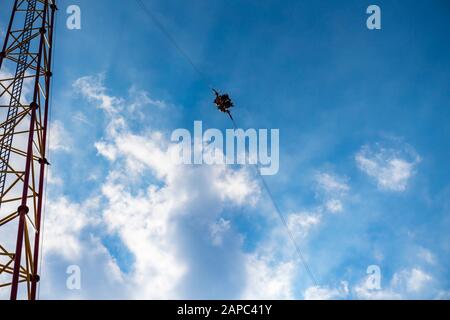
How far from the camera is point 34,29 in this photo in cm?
2666

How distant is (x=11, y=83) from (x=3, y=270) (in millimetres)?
12927
